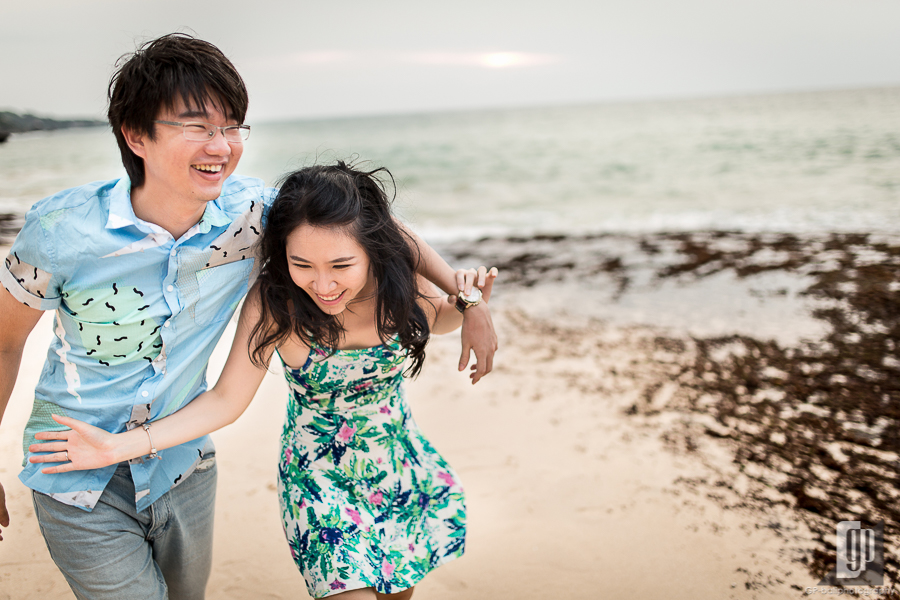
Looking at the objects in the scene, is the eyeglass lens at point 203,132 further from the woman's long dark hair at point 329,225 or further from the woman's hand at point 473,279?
the woman's hand at point 473,279

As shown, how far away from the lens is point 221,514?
368 centimetres

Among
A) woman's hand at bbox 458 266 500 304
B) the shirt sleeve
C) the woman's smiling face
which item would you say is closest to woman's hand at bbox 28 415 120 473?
the shirt sleeve

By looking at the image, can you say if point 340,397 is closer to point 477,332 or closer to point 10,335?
point 477,332

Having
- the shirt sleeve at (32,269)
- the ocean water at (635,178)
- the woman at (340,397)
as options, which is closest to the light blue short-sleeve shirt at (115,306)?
the shirt sleeve at (32,269)

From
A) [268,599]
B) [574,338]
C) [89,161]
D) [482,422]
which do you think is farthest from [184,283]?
[89,161]

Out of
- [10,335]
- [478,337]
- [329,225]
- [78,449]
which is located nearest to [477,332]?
[478,337]

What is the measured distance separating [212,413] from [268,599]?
1.46 meters

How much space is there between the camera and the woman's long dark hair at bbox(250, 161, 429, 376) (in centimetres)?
201

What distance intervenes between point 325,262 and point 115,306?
24.7 inches

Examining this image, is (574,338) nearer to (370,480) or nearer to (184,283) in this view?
(370,480)

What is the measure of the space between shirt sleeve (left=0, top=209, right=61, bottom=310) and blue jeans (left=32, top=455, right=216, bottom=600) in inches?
23.1

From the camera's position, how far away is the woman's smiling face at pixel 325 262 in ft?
6.43

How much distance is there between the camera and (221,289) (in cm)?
209

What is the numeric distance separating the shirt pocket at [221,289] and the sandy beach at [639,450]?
5.47 feet
